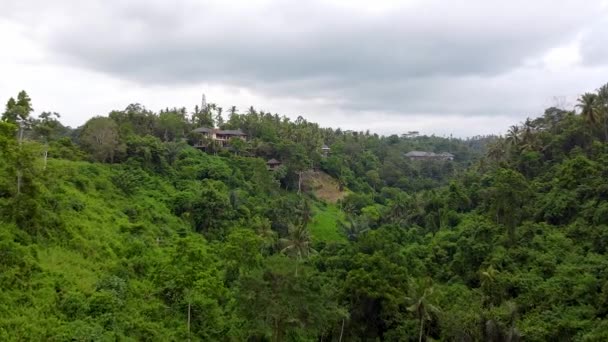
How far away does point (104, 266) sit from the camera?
3300 centimetres

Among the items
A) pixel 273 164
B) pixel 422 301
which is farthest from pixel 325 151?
pixel 422 301

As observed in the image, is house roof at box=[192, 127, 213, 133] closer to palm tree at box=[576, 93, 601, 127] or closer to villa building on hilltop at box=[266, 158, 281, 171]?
villa building on hilltop at box=[266, 158, 281, 171]

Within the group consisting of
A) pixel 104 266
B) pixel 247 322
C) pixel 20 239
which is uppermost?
pixel 20 239

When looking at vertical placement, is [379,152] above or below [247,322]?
above

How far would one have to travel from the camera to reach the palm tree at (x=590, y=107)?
49094 mm

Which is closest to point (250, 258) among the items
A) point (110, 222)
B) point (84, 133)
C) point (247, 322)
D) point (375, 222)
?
point (247, 322)

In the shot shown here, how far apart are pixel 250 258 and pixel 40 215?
1423 centimetres

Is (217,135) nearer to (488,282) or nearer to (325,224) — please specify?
(325,224)

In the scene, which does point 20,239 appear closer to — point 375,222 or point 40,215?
point 40,215

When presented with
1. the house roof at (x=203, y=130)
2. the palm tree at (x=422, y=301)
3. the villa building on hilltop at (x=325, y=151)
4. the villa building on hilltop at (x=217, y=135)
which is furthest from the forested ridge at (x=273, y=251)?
the villa building on hilltop at (x=325, y=151)

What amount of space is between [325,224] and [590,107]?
110ft

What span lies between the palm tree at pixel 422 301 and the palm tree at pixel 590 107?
93.9 feet

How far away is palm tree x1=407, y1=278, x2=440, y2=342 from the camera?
32156mm

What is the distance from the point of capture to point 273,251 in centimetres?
4859
